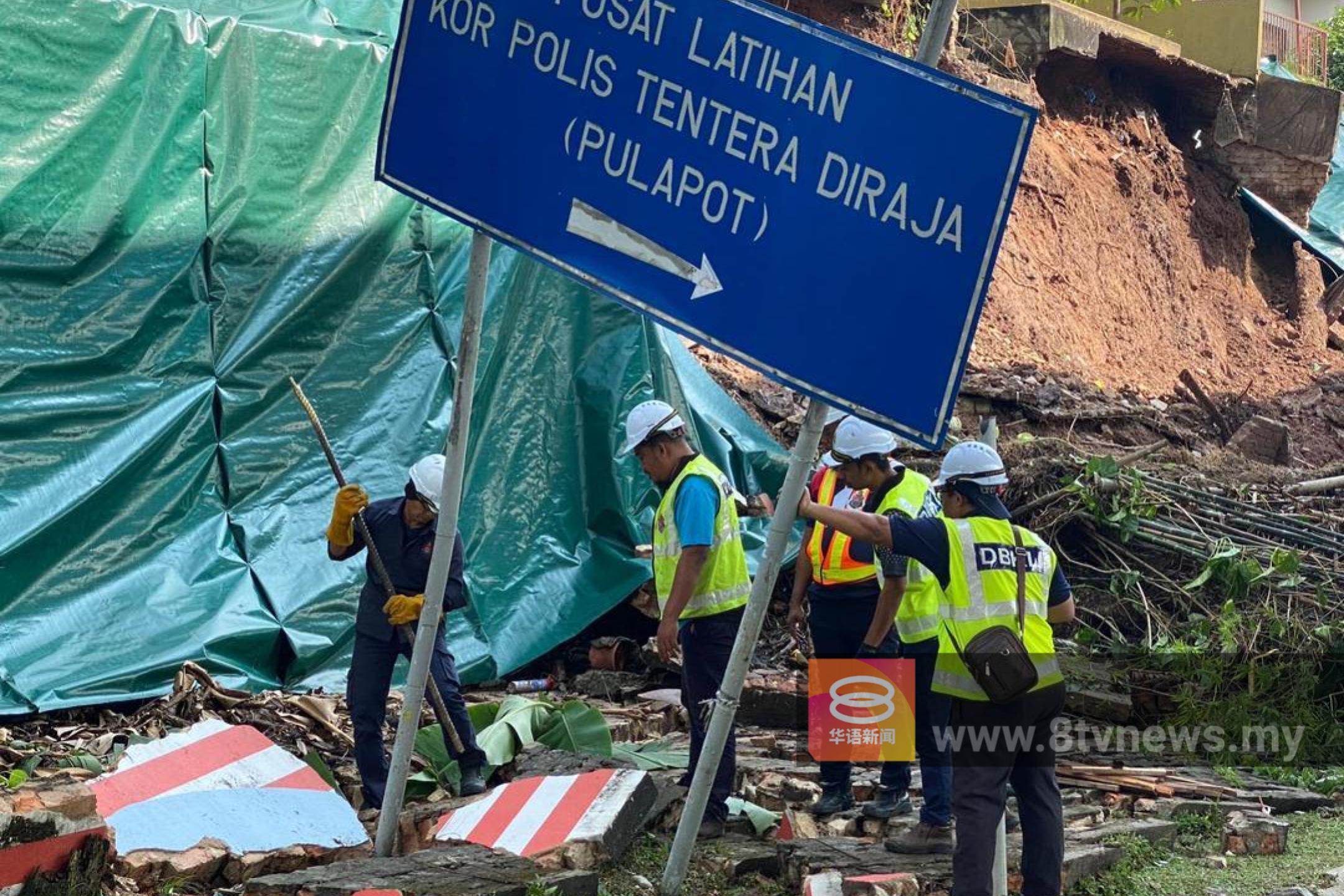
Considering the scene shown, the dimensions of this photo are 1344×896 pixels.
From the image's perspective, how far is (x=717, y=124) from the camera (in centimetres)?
434

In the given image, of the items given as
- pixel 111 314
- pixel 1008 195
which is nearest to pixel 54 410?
pixel 111 314

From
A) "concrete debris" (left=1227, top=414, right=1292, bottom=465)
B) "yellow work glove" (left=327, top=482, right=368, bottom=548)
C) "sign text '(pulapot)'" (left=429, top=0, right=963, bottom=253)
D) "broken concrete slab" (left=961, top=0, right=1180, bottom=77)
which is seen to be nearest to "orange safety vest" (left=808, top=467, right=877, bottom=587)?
"yellow work glove" (left=327, top=482, right=368, bottom=548)

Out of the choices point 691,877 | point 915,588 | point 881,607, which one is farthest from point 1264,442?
point 691,877

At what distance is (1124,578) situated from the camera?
980cm

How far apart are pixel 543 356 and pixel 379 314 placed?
105 centimetres

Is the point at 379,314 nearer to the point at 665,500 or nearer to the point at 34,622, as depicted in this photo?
the point at 34,622

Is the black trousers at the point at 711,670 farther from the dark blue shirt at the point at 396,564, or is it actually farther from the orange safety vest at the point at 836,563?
the dark blue shirt at the point at 396,564

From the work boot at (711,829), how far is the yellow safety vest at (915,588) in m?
1.09

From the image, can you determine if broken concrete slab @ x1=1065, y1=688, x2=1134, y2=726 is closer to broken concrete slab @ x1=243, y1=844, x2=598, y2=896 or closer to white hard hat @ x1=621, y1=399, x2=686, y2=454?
white hard hat @ x1=621, y1=399, x2=686, y2=454

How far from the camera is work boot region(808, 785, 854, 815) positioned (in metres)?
6.67

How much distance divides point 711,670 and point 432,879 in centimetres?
167

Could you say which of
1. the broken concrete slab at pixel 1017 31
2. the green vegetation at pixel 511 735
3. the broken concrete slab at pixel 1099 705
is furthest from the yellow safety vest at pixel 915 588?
the broken concrete slab at pixel 1017 31

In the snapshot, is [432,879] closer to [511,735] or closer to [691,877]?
[691,877]

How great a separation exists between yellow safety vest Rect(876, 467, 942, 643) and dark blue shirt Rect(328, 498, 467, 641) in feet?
5.82
